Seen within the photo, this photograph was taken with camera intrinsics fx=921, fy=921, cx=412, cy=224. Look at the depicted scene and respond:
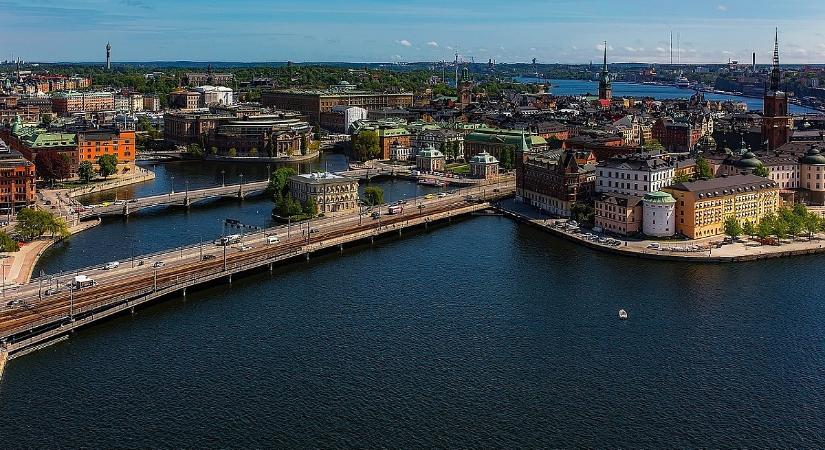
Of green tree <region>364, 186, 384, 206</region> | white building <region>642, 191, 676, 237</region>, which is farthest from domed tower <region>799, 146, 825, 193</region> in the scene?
green tree <region>364, 186, 384, 206</region>

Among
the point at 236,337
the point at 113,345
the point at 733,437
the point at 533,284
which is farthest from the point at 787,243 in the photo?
the point at 113,345

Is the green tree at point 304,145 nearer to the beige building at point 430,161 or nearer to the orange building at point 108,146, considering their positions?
the beige building at point 430,161

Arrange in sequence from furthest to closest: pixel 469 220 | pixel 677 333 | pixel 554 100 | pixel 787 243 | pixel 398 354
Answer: pixel 554 100
pixel 469 220
pixel 787 243
pixel 677 333
pixel 398 354

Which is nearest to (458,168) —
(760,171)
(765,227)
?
(760,171)

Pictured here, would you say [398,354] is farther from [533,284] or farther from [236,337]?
[533,284]

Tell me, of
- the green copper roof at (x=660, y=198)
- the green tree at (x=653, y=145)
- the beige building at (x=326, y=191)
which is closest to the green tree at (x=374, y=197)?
the beige building at (x=326, y=191)
